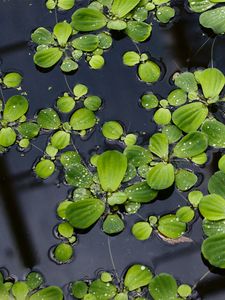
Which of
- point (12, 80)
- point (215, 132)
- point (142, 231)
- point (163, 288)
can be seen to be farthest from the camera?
point (12, 80)

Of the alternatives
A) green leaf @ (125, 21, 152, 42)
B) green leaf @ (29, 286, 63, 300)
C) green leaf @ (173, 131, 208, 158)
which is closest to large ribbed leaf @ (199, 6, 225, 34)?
green leaf @ (125, 21, 152, 42)

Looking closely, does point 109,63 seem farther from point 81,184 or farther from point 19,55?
point 81,184

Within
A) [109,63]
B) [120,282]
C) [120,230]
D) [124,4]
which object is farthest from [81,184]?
[124,4]

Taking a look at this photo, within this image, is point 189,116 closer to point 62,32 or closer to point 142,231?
point 142,231

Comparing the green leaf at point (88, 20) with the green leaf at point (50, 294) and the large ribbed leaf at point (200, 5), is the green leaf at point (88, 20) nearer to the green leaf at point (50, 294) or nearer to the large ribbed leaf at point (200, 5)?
the large ribbed leaf at point (200, 5)

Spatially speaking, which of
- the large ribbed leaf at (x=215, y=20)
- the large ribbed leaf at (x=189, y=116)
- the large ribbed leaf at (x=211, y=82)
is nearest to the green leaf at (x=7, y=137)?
the large ribbed leaf at (x=189, y=116)

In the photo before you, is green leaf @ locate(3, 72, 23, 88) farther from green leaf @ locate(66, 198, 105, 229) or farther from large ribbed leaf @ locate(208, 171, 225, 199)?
large ribbed leaf @ locate(208, 171, 225, 199)

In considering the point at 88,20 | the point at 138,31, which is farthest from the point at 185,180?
the point at 88,20
